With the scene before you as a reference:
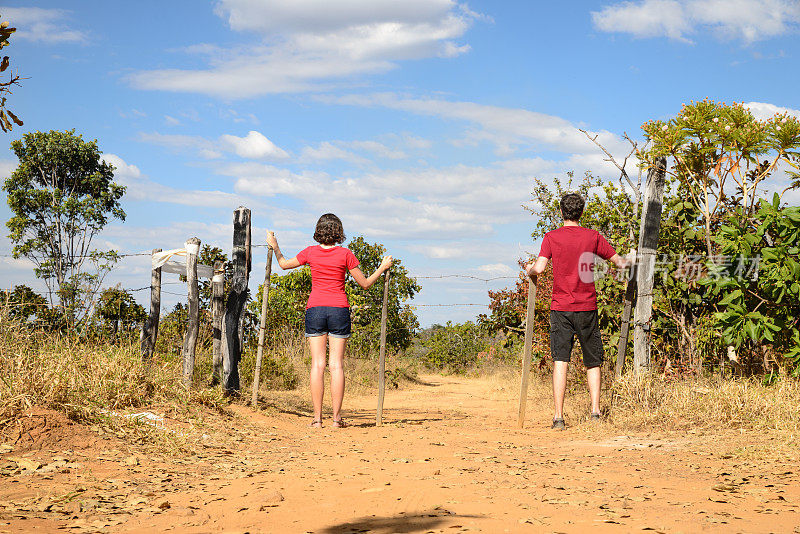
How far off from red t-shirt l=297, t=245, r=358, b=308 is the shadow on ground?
3483 mm

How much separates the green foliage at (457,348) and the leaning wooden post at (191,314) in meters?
12.3

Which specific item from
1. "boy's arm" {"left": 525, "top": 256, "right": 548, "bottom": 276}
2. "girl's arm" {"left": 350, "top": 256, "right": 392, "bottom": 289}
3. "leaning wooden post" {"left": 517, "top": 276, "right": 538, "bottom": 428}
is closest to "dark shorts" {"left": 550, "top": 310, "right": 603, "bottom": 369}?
"boy's arm" {"left": 525, "top": 256, "right": 548, "bottom": 276}

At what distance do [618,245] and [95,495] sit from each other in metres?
6.36

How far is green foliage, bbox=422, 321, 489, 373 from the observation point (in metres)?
19.7

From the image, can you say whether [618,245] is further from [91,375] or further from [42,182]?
[42,182]

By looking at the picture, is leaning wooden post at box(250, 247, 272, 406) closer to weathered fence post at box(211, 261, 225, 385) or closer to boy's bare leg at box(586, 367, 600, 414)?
weathered fence post at box(211, 261, 225, 385)

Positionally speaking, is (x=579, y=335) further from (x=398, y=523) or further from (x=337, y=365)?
(x=398, y=523)

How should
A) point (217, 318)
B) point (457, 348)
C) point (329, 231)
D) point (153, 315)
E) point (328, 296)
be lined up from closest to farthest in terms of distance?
point (328, 296)
point (329, 231)
point (217, 318)
point (153, 315)
point (457, 348)

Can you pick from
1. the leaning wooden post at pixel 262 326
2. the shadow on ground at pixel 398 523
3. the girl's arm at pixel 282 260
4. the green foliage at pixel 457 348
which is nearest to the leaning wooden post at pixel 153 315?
the leaning wooden post at pixel 262 326

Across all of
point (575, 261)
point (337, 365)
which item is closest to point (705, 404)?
point (575, 261)

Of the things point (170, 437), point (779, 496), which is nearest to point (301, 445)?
point (170, 437)

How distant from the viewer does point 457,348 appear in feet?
65.3

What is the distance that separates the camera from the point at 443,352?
19.8 metres

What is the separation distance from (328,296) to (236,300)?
1.75 meters
